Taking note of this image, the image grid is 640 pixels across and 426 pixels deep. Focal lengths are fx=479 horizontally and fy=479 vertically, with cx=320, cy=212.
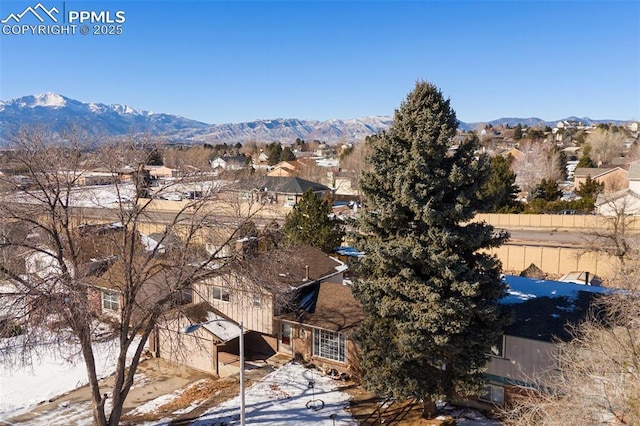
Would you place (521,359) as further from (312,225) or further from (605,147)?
(605,147)

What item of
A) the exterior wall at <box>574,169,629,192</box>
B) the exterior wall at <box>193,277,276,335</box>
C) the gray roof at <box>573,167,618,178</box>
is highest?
the gray roof at <box>573,167,618,178</box>

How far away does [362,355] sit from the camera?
1669 centimetres

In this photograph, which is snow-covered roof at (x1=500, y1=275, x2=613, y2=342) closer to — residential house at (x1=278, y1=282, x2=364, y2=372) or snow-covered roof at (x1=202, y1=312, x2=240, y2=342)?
residential house at (x1=278, y1=282, x2=364, y2=372)

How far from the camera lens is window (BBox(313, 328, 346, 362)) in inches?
826

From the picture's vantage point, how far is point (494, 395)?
17766 mm

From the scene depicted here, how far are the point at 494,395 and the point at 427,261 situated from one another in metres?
6.65

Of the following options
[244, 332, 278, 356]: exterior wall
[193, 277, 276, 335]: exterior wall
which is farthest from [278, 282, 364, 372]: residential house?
[193, 277, 276, 335]: exterior wall

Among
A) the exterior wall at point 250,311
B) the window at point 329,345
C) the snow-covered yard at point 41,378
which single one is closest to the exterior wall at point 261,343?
the exterior wall at point 250,311

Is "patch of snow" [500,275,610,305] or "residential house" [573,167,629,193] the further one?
"residential house" [573,167,629,193]

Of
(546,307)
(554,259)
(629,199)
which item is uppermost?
(629,199)

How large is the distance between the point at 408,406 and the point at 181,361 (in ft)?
37.3

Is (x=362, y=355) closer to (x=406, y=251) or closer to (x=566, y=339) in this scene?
(x=406, y=251)

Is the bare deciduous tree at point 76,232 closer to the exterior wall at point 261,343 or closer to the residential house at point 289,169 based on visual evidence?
the exterior wall at point 261,343

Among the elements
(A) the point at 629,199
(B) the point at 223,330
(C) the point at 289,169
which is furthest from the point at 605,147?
(B) the point at 223,330
